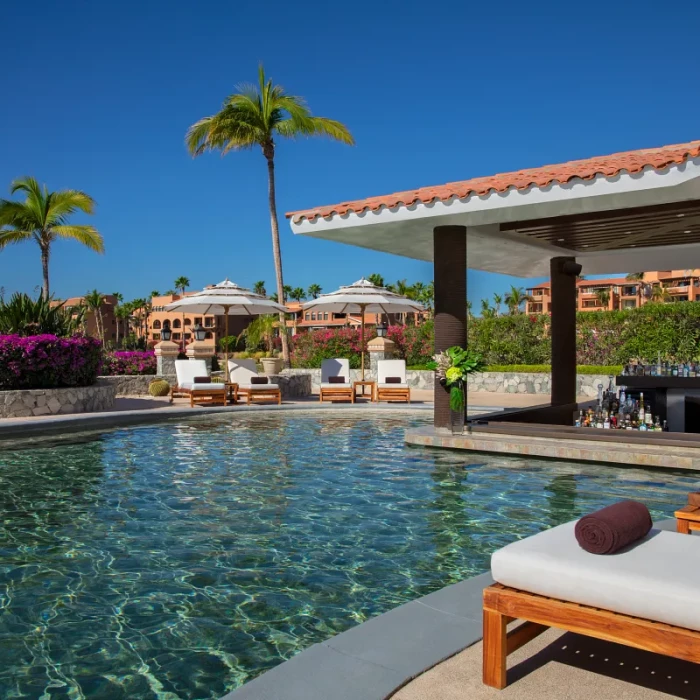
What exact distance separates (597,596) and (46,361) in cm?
1433

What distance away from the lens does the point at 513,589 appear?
9.59ft

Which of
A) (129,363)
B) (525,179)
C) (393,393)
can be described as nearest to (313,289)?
(129,363)

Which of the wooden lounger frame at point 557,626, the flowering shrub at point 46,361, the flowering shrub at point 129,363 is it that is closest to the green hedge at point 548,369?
the flowering shrub at point 46,361

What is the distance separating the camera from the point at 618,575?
8.89 ft

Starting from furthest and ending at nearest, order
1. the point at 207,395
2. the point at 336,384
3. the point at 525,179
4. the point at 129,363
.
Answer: the point at 129,363 < the point at 336,384 < the point at 207,395 < the point at 525,179

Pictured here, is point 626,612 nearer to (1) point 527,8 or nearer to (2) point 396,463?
(2) point 396,463

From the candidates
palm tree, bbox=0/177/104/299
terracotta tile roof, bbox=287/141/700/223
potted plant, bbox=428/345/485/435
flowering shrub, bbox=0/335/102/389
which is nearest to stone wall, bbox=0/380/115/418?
flowering shrub, bbox=0/335/102/389

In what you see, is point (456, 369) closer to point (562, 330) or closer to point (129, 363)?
point (562, 330)

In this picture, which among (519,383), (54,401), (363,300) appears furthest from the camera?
(519,383)

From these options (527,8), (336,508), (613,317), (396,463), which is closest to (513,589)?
(336,508)

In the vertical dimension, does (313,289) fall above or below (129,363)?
above

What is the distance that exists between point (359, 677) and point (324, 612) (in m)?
1.21

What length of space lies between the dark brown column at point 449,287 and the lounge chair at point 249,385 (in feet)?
24.3

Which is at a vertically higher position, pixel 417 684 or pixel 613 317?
pixel 613 317
